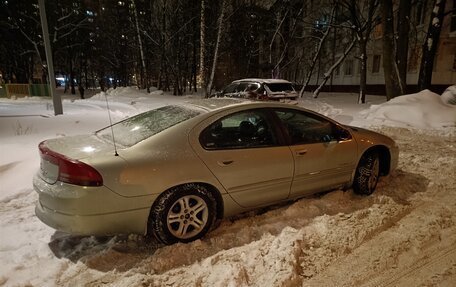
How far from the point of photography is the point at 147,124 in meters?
3.46

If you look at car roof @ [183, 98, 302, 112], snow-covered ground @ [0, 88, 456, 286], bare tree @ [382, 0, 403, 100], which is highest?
bare tree @ [382, 0, 403, 100]

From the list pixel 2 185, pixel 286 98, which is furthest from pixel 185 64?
pixel 2 185

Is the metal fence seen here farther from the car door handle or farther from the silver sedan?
the car door handle

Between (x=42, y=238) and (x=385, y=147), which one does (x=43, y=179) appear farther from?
(x=385, y=147)

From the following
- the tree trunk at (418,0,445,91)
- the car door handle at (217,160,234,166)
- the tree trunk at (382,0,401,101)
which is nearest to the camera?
the car door handle at (217,160,234,166)

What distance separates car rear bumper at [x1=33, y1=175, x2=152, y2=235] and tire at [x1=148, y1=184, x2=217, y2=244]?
0.13 meters

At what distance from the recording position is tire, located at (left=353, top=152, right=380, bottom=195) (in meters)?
4.18

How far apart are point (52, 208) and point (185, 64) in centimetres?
3170

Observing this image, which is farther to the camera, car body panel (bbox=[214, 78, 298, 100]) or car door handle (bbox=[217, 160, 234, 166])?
car body panel (bbox=[214, 78, 298, 100])

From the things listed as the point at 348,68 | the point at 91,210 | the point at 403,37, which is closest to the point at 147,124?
the point at 91,210

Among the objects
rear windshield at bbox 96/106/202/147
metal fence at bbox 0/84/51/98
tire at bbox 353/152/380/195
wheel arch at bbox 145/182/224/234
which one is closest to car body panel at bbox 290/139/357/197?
tire at bbox 353/152/380/195

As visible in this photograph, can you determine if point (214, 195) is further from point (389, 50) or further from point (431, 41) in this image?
point (431, 41)

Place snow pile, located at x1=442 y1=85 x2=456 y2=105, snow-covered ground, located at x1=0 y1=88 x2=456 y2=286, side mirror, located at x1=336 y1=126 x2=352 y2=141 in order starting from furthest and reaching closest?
snow pile, located at x1=442 y1=85 x2=456 y2=105 → side mirror, located at x1=336 y1=126 x2=352 y2=141 → snow-covered ground, located at x1=0 y1=88 x2=456 y2=286

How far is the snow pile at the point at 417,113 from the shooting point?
31.8 ft
